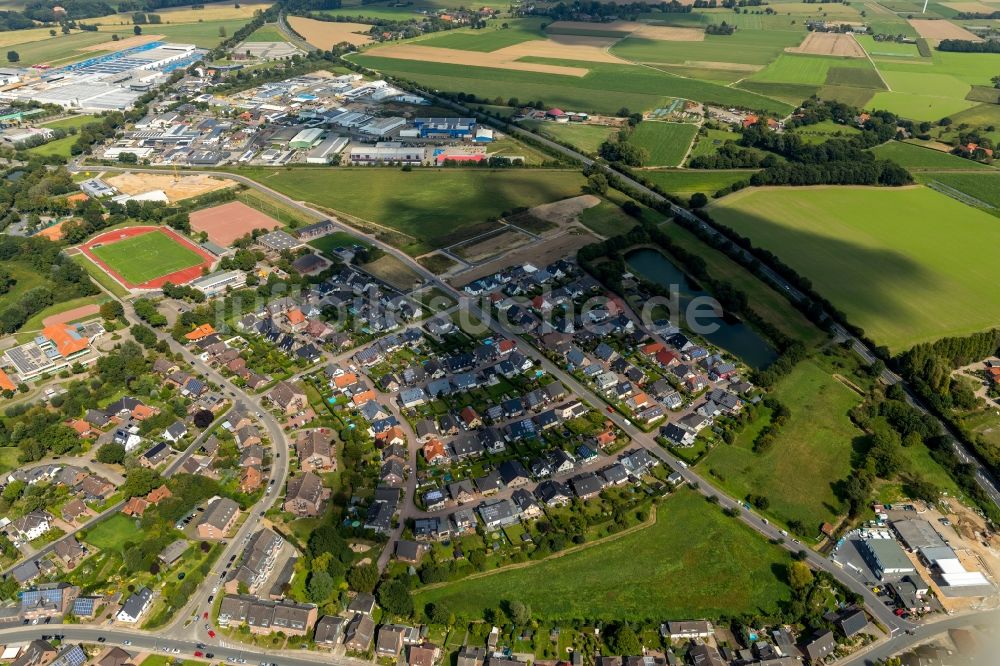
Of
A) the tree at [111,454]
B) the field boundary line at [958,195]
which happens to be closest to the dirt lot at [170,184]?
the tree at [111,454]

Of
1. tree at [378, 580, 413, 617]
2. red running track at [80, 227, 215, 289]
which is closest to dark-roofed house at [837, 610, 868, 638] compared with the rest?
tree at [378, 580, 413, 617]

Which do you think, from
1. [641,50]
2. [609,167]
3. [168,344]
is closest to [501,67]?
[641,50]

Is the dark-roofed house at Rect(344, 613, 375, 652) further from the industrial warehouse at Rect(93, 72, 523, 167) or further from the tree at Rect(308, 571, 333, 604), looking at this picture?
the industrial warehouse at Rect(93, 72, 523, 167)

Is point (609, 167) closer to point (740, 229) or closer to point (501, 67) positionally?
point (740, 229)

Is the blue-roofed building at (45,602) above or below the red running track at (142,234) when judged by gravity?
below

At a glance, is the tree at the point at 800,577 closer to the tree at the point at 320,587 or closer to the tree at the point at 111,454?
the tree at the point at 320,587

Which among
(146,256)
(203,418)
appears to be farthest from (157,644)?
(146,256)

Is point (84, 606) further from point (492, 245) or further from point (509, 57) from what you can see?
point (509, 57)
